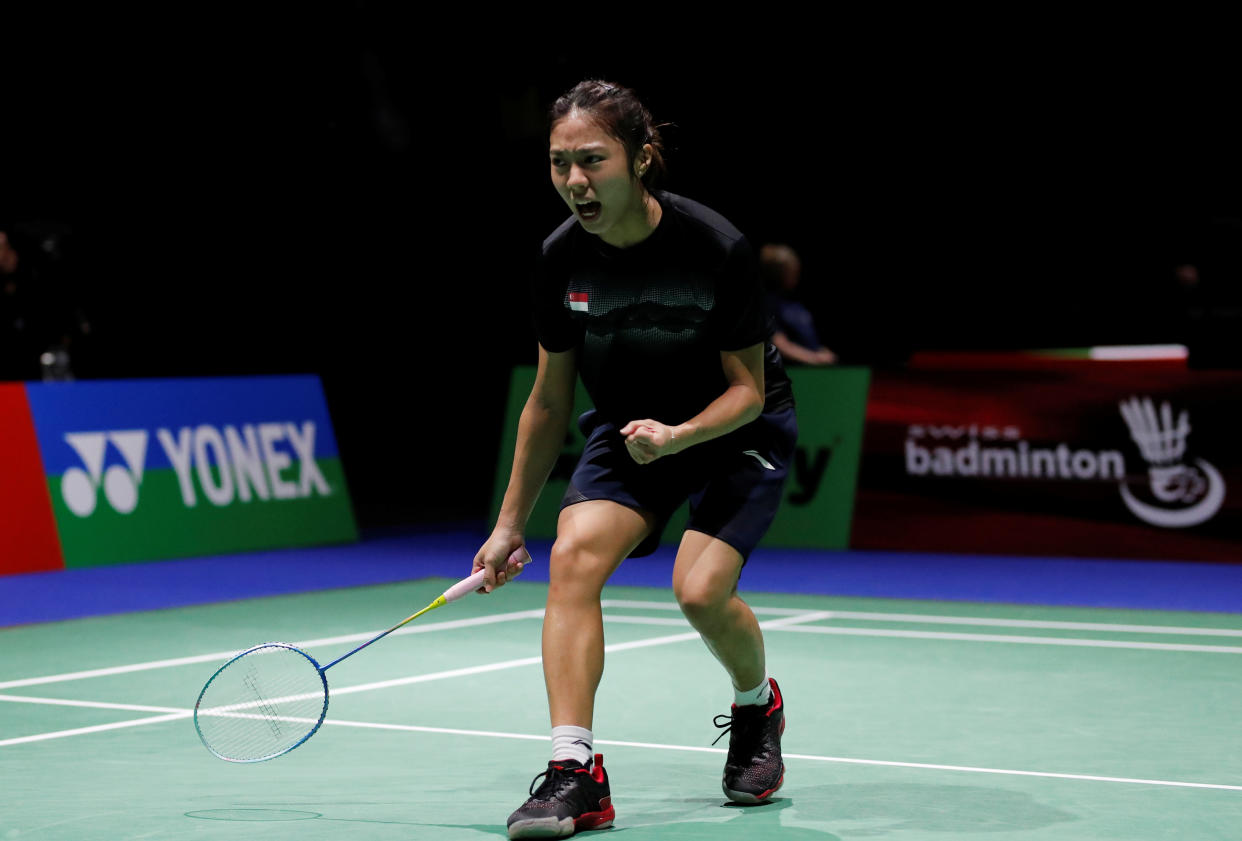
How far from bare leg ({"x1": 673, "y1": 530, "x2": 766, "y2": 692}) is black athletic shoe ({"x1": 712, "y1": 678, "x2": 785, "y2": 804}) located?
0.26 ft

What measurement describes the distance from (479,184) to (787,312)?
5.79 m

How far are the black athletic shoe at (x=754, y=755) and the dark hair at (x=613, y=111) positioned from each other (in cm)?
130

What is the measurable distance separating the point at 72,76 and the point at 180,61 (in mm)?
865

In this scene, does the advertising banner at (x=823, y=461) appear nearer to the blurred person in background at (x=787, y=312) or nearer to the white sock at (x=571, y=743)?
the blurred person in background at (x=787, y=312)

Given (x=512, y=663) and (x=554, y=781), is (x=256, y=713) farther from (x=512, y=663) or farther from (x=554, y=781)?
(x=512, y=663)

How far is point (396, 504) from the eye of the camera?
15.1 meters

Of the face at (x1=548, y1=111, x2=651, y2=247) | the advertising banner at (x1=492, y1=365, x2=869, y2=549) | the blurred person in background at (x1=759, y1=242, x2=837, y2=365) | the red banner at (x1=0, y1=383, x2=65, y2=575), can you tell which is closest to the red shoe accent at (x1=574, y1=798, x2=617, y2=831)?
the face at (x1=548, y1=111, x2=651, y2=247)

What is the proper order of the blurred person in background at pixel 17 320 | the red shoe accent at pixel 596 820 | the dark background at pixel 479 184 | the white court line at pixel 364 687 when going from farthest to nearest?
1. the dark background at pixel 479 184
2. the blurred person in background at pixel 17 320
3. the white court line at pixel 364 687
4. the red shoe accent at pixel 596 820

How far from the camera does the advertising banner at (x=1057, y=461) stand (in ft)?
33.5

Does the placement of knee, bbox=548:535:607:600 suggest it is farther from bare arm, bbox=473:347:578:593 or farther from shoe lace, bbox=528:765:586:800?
shoe lace, bbox=528:765:586:800

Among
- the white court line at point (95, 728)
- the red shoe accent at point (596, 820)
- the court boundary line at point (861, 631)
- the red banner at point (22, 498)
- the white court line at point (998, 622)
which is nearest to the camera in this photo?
the red shoe accent at point (596, 820)

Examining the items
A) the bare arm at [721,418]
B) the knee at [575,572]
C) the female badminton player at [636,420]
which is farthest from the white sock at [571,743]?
the bare arm at [721,418]

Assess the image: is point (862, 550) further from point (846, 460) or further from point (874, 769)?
point (874, 769)

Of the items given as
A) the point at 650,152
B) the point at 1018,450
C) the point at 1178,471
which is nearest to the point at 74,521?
the point at 1018,450
